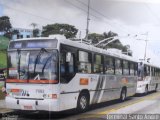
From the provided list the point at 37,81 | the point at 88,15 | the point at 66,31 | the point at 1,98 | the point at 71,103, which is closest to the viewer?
the point at 37,81

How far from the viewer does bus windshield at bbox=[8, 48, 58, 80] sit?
13875 mm

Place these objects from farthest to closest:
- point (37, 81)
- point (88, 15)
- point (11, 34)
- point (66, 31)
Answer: point (11, 34) → point (66, 31) → point (88, 15) → point (37, 81)

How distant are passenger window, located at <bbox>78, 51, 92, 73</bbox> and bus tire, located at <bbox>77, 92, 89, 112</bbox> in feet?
3.43

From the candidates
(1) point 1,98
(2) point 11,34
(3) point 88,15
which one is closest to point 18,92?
(1) point 1,98

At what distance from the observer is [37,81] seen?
13930mm

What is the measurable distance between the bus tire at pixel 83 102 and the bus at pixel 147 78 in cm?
1301

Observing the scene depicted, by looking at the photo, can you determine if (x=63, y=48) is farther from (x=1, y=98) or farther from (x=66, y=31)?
(x=66, y=31)

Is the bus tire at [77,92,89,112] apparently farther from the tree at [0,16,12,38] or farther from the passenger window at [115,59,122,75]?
the tree at [0,16,12,38]

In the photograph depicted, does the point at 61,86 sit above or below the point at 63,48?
below

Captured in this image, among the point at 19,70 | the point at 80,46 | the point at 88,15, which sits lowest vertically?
the point at 19,70

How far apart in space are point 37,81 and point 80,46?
304cm

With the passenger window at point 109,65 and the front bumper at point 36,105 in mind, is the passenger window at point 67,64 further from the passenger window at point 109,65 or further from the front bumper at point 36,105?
the passenger window at point 109,65

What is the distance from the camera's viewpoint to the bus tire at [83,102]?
15.7m

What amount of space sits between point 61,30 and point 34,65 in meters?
50.5
